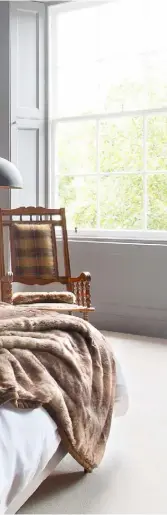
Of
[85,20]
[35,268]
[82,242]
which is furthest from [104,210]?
[85,20]

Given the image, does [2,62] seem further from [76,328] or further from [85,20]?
[76,328]

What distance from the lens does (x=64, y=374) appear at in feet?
8.91

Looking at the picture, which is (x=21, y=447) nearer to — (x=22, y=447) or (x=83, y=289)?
(x=22, y=447)

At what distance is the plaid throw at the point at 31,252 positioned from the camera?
5.54 metres

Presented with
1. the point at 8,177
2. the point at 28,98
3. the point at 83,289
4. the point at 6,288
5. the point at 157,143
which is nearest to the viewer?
the point at 8,177

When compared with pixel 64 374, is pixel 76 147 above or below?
above

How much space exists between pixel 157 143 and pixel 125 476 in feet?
12.2

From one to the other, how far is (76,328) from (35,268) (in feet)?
8.32

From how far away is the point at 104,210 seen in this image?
6.51 metres

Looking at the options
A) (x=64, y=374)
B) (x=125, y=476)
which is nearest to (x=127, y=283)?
(x=125, y=476)

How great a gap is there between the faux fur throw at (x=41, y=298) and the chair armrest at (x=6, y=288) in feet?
0.15

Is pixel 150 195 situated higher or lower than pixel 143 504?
higher

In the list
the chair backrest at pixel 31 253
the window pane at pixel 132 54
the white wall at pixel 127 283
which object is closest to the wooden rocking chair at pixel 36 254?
the chair backrest at pixel 31 253

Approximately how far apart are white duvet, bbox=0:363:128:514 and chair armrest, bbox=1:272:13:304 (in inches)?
93.1
